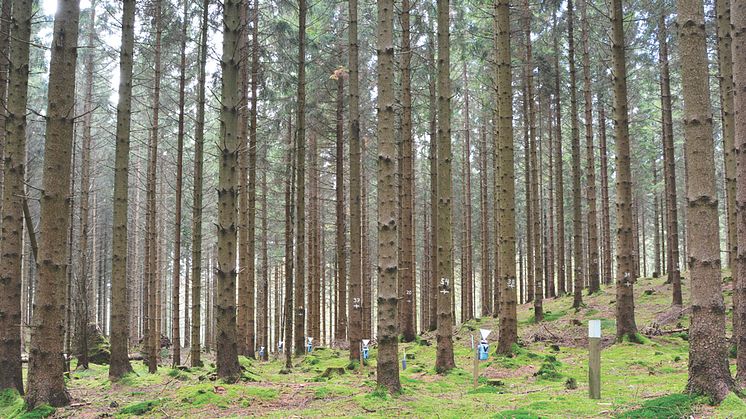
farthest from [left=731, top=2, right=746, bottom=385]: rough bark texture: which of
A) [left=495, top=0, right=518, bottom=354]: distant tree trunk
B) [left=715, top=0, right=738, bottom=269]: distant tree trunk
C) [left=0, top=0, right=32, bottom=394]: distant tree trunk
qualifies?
[left=0, top=0, right=32, bottom=394]: distant tree trunk

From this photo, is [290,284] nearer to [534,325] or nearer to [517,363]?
[517,363]

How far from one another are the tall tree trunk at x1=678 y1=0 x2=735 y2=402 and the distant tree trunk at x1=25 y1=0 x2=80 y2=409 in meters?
7.40

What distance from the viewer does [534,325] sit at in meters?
17.9

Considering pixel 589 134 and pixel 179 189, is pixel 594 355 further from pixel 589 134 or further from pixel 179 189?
pixel 589 134

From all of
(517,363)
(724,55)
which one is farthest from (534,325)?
(724,55)

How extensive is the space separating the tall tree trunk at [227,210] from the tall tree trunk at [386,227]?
278 centimetres

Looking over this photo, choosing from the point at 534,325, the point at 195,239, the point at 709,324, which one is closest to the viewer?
the point at 709,324

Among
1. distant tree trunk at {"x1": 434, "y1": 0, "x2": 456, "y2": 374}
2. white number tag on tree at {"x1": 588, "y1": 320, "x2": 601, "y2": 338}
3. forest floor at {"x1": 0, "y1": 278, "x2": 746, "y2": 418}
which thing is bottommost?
forest floor at {"x1": 0, "y1": 278, "x2": 746, "y2": 418}

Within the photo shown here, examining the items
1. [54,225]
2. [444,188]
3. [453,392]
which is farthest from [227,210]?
[453,392]

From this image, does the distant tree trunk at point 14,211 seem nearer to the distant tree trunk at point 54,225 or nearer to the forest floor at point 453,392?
the forest floor at point 453,392

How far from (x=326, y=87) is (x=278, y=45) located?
2.52 metres

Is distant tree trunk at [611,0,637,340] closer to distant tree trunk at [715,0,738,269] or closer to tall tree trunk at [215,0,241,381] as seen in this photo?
distant tree trunk at [715,0,738,269]

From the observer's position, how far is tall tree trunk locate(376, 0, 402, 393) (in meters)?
7.26

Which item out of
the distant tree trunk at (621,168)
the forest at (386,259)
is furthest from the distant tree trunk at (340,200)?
the distant tree trunk at (621,168)
